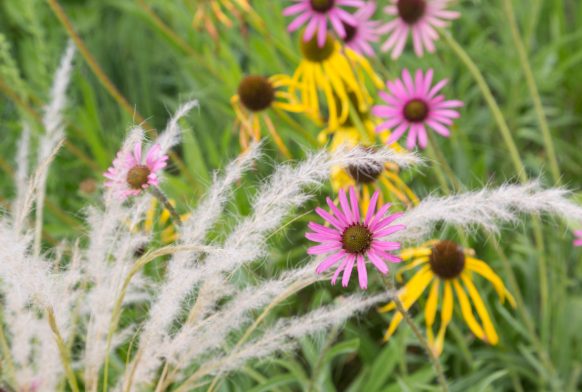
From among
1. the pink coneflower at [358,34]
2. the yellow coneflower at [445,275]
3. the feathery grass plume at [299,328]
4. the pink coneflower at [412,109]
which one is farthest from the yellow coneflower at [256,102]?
the feathery grass plume at [299,328]

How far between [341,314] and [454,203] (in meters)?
0.19

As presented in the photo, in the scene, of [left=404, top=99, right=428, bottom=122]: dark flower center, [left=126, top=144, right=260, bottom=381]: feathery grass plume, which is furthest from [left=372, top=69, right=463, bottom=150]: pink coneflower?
[left=126, top=144, right=260, bottom=381]: feathery grass plume

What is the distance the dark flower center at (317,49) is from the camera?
1.48 meters

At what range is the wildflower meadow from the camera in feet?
2.57

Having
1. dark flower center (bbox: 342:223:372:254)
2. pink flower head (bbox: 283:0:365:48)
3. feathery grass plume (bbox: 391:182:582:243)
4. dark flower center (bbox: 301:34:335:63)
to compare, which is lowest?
dark flower center (bbox: 342:223:372:254)

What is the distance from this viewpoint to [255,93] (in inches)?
54.4

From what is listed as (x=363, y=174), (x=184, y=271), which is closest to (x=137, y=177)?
(x=184, y=271)

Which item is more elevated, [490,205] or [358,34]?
[358,34]

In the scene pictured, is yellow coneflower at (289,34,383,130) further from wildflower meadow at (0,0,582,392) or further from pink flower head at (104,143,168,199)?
pink flower head at (104,143,168,199)

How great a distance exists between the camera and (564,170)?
1.72 m

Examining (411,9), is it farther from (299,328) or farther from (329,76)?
(299,328)

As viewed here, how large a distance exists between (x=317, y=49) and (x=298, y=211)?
344 millimetres

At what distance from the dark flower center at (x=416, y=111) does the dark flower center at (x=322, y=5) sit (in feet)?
0.81

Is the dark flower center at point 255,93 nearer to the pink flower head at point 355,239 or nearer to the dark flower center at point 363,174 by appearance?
the dark flower center at point 363,174
